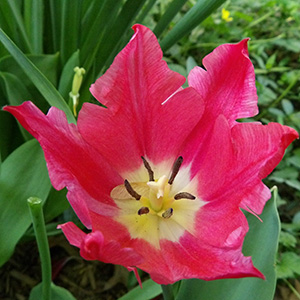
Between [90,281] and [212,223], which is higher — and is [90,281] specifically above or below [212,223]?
below

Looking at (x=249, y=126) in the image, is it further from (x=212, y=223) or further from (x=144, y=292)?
(x=144, y=292)

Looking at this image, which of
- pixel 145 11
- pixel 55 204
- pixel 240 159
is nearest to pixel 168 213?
pixel 240 159

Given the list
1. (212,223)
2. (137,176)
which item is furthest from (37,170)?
(212,223)

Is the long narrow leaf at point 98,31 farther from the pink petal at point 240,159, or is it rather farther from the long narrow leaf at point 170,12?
the pink petal at point 240,159

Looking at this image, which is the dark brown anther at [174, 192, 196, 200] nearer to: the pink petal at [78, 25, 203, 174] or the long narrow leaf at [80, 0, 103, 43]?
the pink petal at [78, 25, 203, 174]

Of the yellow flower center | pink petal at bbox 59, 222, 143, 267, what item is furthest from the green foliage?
pink petal at bbox 59, 222, 143, 267
